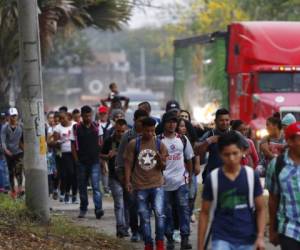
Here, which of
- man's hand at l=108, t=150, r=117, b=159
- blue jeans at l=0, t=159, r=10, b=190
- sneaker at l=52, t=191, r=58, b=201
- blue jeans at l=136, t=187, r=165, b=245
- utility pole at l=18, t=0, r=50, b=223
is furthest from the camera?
sneaker at l=52, t=191, r=58, b=201

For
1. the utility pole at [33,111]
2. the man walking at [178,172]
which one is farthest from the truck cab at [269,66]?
the man walking at [178,172]

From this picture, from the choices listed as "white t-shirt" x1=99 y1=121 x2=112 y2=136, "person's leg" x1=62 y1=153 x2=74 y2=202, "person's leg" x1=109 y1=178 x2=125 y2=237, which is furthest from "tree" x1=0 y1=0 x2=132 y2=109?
"person's leg" x1=109 y1=178 x2=125 y2=237

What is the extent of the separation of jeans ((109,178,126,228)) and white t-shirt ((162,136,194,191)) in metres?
1.40

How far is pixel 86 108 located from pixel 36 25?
301 cm

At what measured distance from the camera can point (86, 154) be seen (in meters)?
15.7

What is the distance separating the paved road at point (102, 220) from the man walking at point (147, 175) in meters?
0.99

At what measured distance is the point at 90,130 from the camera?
51.9ft

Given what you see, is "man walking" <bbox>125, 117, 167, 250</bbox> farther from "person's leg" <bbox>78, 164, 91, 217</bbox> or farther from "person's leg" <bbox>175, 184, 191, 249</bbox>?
"person's leg" <bbox>78, 164, 91, 217</bbox>

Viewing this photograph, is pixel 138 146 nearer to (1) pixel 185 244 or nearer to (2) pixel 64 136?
(1) pixel 185 244

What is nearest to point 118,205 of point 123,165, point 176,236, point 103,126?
point 176,236

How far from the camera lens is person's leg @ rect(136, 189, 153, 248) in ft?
38.0

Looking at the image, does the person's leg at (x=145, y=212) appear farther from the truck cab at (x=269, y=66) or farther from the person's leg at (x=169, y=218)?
the truck cab at (x=269, y=66)

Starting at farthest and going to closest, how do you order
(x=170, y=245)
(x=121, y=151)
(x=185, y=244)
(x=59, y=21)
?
1. (x=59, y=21)
2. (x=170, y=245)
3. (x=121, y=151)
4. (x=185, y=244)

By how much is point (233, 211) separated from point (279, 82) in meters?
17.1
